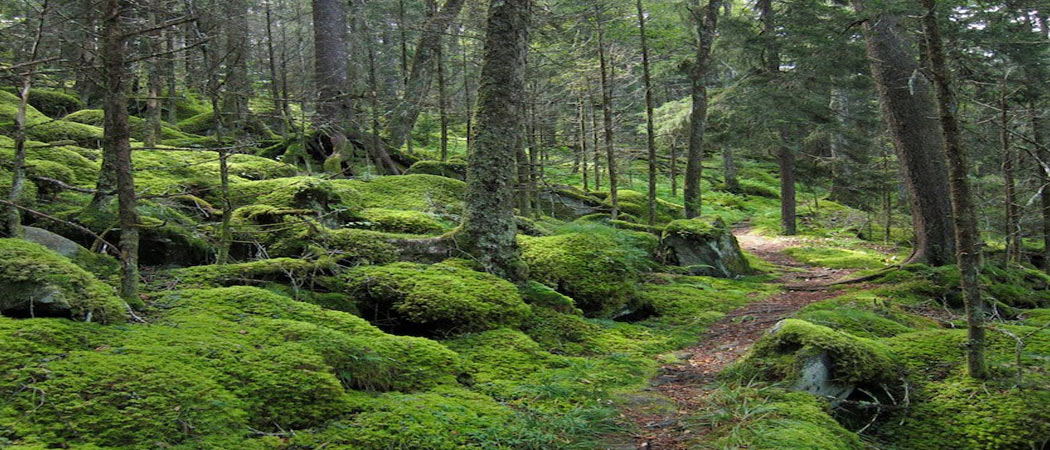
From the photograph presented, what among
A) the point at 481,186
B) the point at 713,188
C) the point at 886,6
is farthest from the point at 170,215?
the point at 713,188

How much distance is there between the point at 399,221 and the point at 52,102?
1060 cm

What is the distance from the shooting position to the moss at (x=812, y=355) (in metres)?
4.51

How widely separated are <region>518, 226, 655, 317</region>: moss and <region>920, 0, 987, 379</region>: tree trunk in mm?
3774

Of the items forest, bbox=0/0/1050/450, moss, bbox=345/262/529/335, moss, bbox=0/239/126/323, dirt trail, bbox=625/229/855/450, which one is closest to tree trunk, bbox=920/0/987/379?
forest, bbox=0/0/1050/450

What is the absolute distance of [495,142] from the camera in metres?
6.25

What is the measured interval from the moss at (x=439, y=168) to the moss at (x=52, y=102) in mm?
7760

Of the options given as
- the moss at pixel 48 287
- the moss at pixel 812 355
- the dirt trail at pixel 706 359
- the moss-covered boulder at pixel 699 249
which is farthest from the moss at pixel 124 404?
the moss-covered boulder at pixel 699 249

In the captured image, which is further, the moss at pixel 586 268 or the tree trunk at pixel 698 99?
the tree trunk at pixel 698 99

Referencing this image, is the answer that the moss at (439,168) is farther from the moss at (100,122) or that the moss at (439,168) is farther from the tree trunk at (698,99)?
the tree trunk at (698,99)

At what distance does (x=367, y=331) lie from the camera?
4.42m

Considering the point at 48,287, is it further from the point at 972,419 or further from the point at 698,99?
the point at 698,99

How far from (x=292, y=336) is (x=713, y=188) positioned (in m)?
31.1

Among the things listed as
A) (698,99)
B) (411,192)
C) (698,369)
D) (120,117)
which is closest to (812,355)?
(698,369)

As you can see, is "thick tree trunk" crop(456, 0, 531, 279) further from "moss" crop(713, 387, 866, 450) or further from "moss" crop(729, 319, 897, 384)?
"moss" crop(713, 387, 866, 450)
